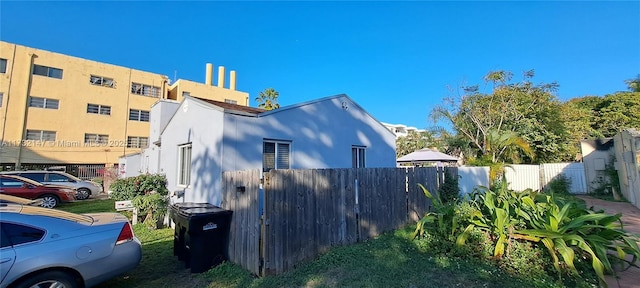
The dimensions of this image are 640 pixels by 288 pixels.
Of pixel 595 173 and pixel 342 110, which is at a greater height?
pixel 342 110

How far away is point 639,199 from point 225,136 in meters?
14.0

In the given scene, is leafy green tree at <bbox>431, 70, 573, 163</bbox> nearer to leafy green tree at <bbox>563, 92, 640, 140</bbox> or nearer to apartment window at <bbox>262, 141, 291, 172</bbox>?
leafy green tree at <bbox>563, 92, 640, 140</bbox>

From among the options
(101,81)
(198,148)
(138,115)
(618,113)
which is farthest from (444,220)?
(101,81)

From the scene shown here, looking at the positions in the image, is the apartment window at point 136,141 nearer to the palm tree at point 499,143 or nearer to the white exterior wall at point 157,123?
the white exterior wall at point 157,123

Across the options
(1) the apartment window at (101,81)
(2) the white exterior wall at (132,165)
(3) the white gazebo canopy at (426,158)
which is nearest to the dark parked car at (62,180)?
(2) the white exterior wall at (132,165)

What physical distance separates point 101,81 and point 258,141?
28501 mm

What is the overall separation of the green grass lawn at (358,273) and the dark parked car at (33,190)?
425 inches

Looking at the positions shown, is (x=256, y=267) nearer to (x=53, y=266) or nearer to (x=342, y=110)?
(x=53, y=266)

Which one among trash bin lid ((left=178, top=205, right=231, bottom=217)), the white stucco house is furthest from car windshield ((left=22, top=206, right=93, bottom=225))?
the white stucco house

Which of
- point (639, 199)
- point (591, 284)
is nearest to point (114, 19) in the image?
point (591, 284)

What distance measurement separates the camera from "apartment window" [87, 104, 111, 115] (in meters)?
25.8

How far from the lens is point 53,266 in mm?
3365

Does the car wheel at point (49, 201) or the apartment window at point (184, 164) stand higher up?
the apartment window at point (184, 164)

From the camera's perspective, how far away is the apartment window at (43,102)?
23375 millimetres
